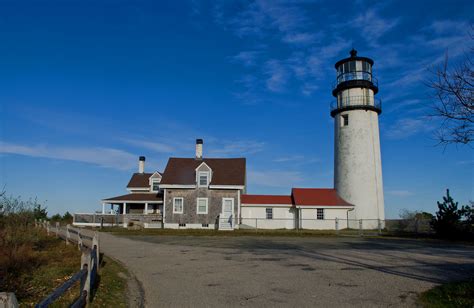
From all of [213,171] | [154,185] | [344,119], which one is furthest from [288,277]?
[154,185]

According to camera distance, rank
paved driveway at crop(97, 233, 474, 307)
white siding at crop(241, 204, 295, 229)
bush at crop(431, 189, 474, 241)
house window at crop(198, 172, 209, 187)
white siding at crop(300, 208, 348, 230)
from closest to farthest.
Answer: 1. paved driveway at crop(97, 233, 474, 307)
2. bush at crop(431, 189, 474, 241)
3. white siding at crop(300, 208, 348, 230)
4. house window at crop(198, 172, 209, 187)
5. white siding at crop(241, 204, 295, 229)

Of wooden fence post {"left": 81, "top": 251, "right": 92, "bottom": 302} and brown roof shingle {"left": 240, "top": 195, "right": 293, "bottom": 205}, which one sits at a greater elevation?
brown roof shingle {"left": 240, "top": 195, "right": 293, "bottom": 205}

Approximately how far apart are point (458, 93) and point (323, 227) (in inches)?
1046

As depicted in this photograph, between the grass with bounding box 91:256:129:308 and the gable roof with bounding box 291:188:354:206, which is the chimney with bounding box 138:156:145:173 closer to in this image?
the gable roof with bounding box 291:188:354:206

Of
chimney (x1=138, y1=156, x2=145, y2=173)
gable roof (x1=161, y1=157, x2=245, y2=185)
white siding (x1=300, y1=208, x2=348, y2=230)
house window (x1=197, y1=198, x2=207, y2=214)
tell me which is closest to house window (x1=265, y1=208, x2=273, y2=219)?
white siding (x1=300, y1=208, x2=348, y2=230)

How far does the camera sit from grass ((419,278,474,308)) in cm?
705

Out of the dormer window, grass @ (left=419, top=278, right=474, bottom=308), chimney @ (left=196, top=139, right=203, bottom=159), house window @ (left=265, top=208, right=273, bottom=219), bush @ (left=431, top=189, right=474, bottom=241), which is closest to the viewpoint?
grass @ (left=419, top=278, right=474, bottom=308)

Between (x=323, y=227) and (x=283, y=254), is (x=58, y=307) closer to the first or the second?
(x=283, y=254)

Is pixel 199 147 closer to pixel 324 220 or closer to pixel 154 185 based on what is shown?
pixel 154 185

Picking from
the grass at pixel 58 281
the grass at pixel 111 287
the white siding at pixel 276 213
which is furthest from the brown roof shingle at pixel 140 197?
the grass at pixel 111 287

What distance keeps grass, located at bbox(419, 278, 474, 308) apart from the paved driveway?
283 millimetres

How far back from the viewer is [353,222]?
1284 inches

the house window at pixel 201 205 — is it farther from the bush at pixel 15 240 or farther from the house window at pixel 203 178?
the bush at pixel 15 240

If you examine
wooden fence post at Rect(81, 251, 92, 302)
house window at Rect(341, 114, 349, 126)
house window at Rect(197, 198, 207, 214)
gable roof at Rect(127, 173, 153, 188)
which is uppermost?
house window at Rect(341, 114, 349, 126)
